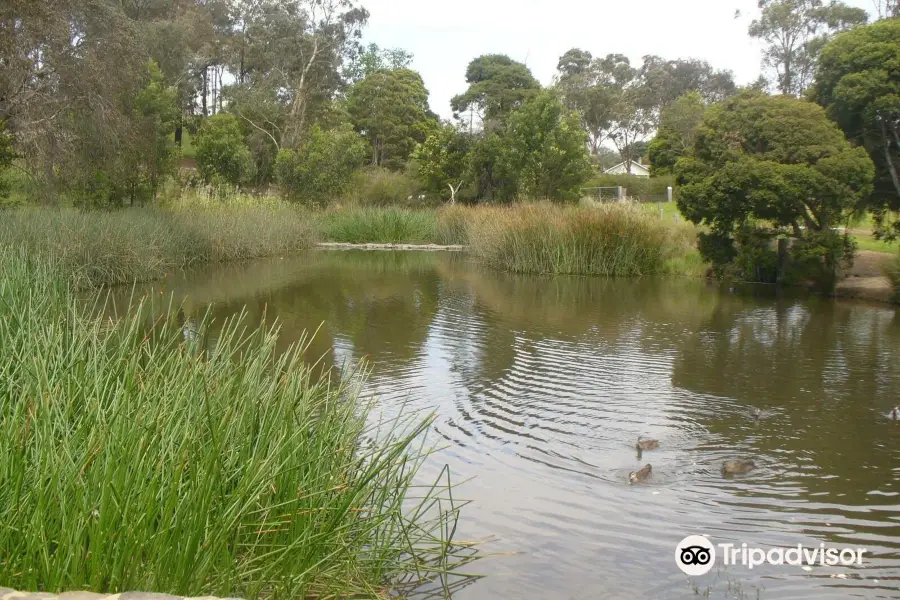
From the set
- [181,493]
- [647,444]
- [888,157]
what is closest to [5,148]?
[647,444]

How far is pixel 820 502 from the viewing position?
5145mm

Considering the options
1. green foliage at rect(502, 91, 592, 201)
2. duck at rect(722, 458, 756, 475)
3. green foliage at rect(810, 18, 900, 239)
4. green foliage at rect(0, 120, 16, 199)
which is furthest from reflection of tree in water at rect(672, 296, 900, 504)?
green foliage at rect(502, 91, 592, 201)

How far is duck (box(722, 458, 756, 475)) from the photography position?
559 cm

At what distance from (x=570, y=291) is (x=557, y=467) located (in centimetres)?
1035

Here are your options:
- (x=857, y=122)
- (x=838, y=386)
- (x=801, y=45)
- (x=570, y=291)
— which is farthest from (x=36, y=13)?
(x=801, y=45)

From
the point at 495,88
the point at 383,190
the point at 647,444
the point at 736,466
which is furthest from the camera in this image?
the point at 495,88

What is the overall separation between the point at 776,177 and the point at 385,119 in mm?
32532

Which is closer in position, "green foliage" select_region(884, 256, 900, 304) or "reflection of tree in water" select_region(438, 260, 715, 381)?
"reflection of tree in water" select_region(438, 260, 715, 381)

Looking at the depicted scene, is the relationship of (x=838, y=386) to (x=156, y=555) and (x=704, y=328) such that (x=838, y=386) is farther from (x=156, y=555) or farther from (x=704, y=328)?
(x=156, y=555)

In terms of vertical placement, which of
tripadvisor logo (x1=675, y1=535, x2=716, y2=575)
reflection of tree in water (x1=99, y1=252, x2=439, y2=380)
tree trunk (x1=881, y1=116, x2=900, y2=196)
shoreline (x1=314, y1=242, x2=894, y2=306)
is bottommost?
tripadvisor logo (x1=675, y1=535, x2=716, y2=575)

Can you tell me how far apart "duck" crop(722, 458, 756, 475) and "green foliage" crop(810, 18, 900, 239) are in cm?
1101

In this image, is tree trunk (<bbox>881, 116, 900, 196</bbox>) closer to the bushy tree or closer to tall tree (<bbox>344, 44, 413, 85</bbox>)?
the bushy tree

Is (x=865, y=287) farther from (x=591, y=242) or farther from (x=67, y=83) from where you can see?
(x=67, y=83)

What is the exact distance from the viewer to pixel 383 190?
34.1 m
